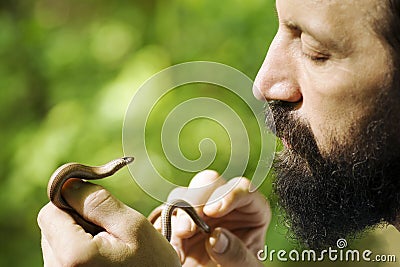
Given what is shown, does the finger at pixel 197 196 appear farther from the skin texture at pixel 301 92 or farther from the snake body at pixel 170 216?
the skin texture at pixel 301 92

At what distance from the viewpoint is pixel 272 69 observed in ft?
2.67

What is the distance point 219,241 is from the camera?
984 mm

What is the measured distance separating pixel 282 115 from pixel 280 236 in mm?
1085

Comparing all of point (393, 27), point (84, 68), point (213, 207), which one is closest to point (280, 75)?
point (393, 27)

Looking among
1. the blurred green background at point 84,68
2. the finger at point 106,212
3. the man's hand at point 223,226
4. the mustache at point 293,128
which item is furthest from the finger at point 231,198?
the blurred green background at point 84,68

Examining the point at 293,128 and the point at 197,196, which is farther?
the point at 197,196

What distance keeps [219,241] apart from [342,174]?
8.5 inches

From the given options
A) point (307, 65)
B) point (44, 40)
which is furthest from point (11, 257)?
point (307, 65)

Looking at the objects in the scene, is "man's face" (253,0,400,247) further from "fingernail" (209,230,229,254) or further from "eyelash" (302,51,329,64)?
"fingernail" (209,230,229,254)

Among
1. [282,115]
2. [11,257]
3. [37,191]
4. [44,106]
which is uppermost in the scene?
[282,115]

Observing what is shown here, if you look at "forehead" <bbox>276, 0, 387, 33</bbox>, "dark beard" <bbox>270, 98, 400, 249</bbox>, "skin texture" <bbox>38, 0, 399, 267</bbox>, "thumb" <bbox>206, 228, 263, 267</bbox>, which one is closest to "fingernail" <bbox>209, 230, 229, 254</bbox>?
"thumb" <bbox>206, 228, 263, 267</bbox>

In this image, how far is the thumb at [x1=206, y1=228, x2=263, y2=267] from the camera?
99 cm

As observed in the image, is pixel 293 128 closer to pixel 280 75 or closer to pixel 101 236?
pixel 280 75

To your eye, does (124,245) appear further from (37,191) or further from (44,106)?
(44,106)
